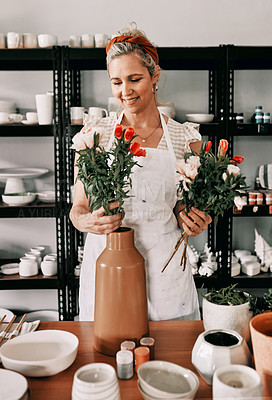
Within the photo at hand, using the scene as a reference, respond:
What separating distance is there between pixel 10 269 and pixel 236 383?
227cm

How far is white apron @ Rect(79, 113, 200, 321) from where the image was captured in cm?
148

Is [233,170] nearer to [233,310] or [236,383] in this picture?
[233,310]

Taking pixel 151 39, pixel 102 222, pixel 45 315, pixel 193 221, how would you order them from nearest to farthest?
1. pixel 102 222
2. pixel 193 221
3. pixel 151 39
4. pixel 45 315

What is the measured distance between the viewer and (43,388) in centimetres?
87

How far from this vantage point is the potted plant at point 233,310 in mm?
957

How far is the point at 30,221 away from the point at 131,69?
1.88 metres

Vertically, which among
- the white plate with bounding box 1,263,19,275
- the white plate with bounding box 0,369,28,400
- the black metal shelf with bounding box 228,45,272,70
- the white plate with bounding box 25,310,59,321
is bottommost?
the white plate with bounding box 25,310,59,321

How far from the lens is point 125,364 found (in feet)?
2.93

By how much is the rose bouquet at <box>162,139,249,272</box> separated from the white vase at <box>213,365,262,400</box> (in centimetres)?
39

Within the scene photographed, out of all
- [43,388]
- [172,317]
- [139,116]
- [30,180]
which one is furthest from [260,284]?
[43,388]

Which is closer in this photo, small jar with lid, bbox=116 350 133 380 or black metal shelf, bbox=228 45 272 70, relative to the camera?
small jar with lid, bbox=116 350 133 380

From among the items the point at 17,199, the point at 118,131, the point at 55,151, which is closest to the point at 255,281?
the point at 55,151

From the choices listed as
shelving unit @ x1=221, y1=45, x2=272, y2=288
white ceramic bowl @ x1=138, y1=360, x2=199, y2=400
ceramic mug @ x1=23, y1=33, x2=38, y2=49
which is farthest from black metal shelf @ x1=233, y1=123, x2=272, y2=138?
white ceramic bowl @ x1=138, y1=360, x2=199, y2=400

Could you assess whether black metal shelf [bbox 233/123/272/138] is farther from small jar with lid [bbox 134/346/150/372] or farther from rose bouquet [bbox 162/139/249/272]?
small jar with lid [bbox 134/346/150/372]
